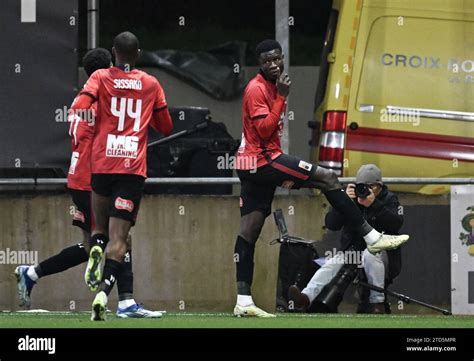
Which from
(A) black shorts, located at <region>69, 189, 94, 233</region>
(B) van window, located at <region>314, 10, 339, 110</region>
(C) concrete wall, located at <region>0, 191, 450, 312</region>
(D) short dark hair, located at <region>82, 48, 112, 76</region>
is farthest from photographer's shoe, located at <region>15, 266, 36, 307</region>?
(B) van window, located at <region>314, 10, 339, 110</region>

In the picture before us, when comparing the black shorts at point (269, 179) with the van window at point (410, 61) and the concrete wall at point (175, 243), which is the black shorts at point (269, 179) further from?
the concrete wall at point (175, 243)

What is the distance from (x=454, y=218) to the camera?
15.6m

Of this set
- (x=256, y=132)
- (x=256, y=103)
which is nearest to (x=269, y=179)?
(x=256, y=132)

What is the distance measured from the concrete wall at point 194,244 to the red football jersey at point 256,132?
3085 millimetres

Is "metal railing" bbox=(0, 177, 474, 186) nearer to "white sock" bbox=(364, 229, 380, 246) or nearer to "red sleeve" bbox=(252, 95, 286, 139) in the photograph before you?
"white sock" bbox=(364, 229, 380, 246)

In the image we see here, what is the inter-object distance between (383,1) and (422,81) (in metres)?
0.76

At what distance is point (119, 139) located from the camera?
40.1 feet

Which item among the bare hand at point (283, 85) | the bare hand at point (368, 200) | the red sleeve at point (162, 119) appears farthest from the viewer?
the bare hand at point (368, 200)

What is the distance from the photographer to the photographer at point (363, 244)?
14523 mm

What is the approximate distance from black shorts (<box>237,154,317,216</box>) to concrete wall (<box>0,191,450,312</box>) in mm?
2923

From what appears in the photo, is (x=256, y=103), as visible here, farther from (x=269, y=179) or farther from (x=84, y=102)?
(x=84, y=102)

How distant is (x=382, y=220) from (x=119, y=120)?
3066 mm

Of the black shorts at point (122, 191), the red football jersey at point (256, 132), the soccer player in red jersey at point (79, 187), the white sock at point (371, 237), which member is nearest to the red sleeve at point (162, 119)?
the black shorts at point (122, 191)
